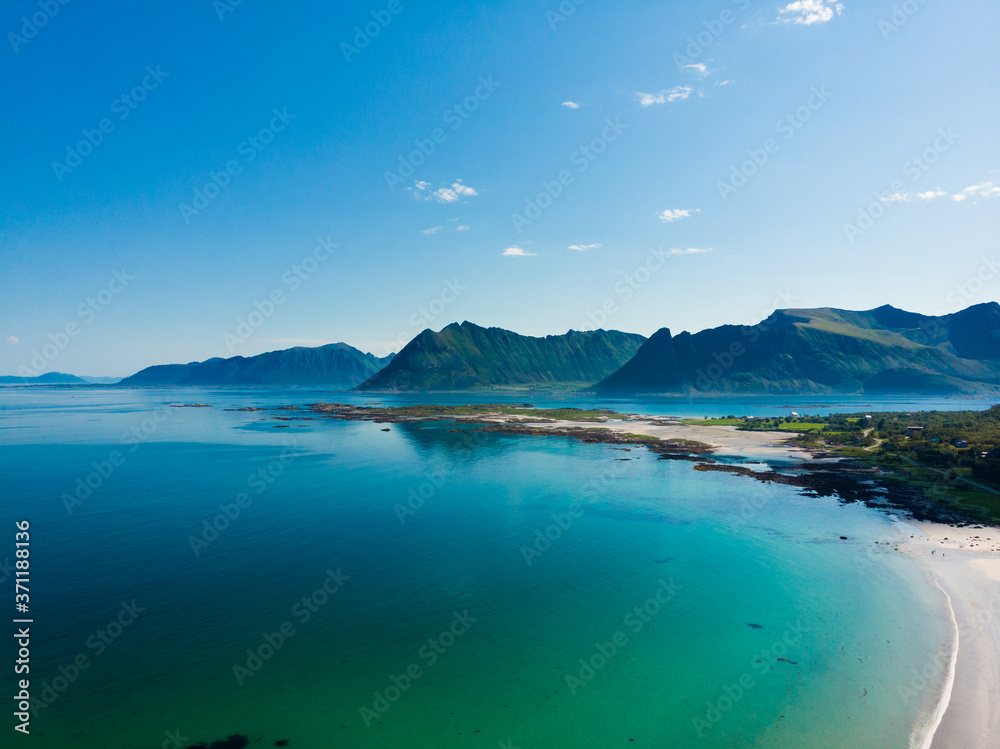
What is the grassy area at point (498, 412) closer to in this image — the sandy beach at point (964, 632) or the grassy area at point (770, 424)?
the grassy area at point (770, 424)

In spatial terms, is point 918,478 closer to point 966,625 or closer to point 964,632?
point 966,625

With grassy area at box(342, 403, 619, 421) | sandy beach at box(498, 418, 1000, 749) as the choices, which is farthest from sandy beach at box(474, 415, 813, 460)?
sandy beach at box(498, 418, 1000, 749)

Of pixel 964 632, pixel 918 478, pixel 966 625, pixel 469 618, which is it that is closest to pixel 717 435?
pixel 918 478

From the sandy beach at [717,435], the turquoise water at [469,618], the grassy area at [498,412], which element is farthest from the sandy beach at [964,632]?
the grassy area at [498,412]

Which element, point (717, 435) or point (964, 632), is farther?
point (717, 435)

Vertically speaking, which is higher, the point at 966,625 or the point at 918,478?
the point at 966,625

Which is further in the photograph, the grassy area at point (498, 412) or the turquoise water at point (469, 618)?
the grassy area at point (498, 412)
